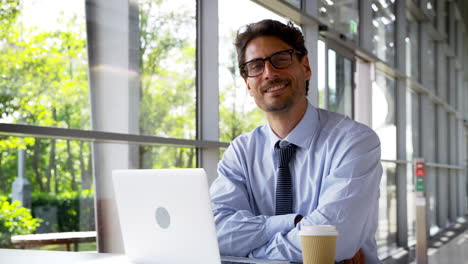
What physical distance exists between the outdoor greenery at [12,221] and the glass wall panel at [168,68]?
2.48ft

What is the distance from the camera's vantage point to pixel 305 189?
7.27 ft

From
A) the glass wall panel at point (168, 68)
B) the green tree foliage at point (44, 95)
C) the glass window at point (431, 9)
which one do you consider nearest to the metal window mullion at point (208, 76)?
the glass wall panel at point (168, 68)

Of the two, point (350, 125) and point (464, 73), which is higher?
point (464, 73)

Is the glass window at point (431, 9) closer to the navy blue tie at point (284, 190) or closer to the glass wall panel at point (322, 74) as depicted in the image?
the glass wall panel at point (322, 74)

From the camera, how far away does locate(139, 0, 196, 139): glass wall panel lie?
3.20 m

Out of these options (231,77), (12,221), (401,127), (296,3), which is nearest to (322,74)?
(296,3)

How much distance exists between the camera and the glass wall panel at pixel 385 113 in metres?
7.09

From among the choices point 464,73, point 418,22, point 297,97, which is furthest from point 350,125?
point 464,73

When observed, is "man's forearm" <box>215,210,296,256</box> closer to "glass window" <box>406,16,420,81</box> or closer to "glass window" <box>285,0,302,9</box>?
"glass window" <box>285,0,302,9</box>

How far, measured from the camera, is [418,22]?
1059 centimetres

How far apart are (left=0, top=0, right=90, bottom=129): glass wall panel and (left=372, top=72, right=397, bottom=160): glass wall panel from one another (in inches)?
181

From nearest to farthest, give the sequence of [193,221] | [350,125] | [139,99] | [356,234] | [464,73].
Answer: [193,221], [356,234], [350,125], [139,99], [464,73]

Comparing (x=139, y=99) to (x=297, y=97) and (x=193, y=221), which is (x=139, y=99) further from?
(x=193, y=221)

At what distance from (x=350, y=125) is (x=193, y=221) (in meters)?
1.01
